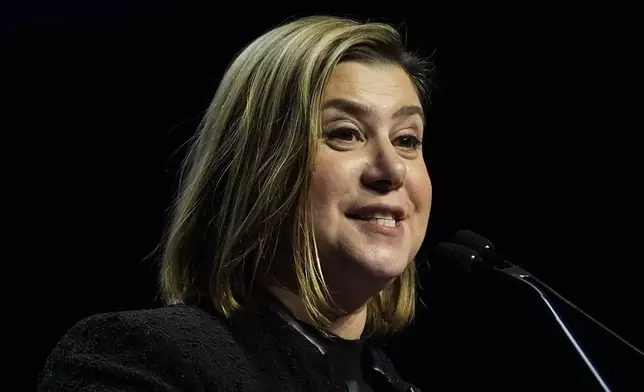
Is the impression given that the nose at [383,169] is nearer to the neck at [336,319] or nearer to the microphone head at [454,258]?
the microphone head at [454,258]

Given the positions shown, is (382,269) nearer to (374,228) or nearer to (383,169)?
(374,228)

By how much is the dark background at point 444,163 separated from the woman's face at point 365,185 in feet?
2.39

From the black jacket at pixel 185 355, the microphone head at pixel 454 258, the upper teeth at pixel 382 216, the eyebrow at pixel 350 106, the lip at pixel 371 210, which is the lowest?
the black jacket at pixel 185 355

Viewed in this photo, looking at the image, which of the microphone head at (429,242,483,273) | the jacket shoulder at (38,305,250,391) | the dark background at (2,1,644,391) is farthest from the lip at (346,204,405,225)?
the dark background at (2,1,644,391)

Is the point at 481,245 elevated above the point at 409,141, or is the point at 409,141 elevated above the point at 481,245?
the point at 409,141

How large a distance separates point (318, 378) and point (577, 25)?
5.34 feet

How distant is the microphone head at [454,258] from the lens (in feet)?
5.86

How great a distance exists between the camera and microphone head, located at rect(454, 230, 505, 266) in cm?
178

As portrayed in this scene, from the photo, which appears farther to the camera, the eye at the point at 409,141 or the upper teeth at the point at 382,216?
the eye at the point at 409,141

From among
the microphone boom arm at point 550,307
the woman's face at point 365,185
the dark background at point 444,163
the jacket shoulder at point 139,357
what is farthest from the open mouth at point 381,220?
the dark background at point 444,163

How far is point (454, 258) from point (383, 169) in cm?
21

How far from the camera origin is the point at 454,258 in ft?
5.92

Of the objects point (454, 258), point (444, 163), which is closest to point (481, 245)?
point (454, 258)

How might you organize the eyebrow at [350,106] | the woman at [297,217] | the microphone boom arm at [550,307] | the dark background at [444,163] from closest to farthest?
the microphone boom arm at [550,307]
the woman at [297,217]
the eyebrow at [350,106]
the dark background at [444,163]
